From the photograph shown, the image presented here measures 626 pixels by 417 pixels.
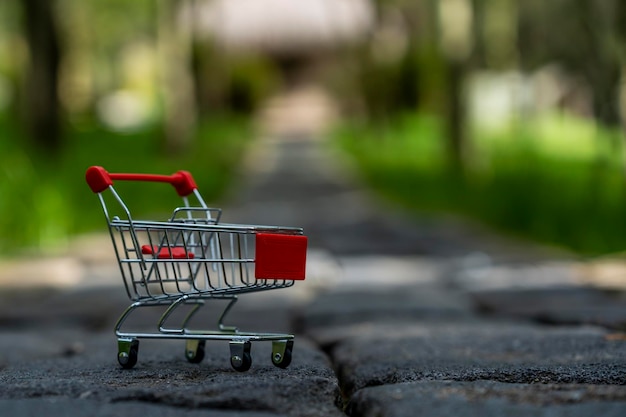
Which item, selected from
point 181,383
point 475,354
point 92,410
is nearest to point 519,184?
point 475,354

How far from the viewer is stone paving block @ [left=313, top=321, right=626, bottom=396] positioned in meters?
3.51

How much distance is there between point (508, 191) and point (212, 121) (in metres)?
24.4

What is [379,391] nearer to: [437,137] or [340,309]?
[340,309]

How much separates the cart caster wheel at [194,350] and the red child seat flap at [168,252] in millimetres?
359

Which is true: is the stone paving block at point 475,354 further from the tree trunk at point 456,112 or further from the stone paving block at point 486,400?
the tree trunk at point 456,112

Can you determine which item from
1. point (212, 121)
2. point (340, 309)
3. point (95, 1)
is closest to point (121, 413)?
point (340, 309)

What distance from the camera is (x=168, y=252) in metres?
3.56

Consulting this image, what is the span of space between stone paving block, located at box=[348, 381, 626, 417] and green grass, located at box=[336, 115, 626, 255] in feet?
18.8

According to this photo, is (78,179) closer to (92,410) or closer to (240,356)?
(240,356)

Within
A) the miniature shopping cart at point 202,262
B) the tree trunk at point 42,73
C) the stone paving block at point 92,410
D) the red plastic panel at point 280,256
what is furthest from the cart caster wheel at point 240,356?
the tree trunk at point 42,73

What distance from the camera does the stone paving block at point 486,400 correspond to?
2750mm

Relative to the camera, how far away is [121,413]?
2.82 metres

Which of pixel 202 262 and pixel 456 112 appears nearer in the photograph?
pixel 202 262

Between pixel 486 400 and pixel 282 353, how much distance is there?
0.89 m
